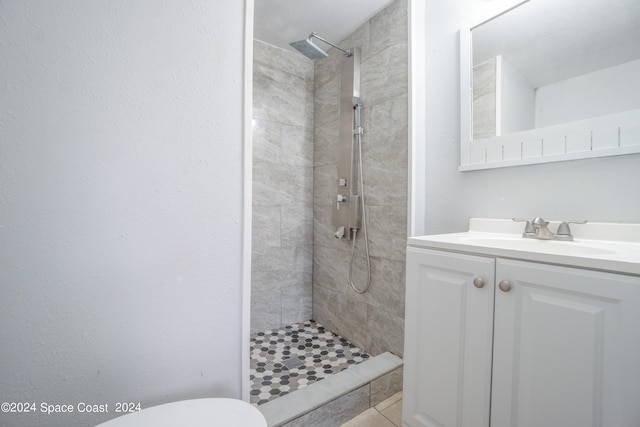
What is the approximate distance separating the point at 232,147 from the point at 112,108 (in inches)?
13.4

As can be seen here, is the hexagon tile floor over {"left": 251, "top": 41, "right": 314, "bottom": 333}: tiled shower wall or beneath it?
beneath

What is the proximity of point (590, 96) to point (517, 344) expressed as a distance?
969 mm

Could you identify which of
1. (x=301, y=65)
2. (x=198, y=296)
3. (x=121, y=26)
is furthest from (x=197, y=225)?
(x=301, y=65)

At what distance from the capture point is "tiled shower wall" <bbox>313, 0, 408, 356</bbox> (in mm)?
1632

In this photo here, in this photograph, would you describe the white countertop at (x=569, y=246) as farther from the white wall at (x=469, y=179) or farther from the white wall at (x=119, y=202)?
the white wall at (x=119, y=202)

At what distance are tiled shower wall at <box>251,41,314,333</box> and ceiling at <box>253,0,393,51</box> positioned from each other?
18 cm

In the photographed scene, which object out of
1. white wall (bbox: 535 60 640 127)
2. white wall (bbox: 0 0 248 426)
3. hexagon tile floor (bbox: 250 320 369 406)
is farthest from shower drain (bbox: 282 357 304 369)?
white wall (bbox: 535 60 640 127)

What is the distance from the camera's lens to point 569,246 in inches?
38.3

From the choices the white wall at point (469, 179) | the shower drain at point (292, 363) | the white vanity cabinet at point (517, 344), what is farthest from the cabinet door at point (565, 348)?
the shower drain at point (292, 363)

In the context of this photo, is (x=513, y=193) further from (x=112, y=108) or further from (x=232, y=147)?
(x=112, y=108)

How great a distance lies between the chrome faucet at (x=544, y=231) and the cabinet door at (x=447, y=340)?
425 millimetres

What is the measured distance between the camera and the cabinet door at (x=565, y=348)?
60cm

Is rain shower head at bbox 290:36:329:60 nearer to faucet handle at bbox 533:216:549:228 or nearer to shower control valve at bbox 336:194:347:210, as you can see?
shower control valve at bbox 336:194:347:210

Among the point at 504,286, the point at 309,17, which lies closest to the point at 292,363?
the point at 504,286
